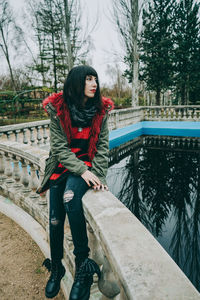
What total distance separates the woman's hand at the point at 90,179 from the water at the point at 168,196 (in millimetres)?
2110

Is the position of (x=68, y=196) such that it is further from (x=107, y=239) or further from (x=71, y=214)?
(x=107, y=239)

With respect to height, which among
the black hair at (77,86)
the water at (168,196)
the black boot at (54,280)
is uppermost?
the black hair at (77,86)

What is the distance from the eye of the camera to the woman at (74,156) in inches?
56.1

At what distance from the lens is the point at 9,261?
84.9 inches

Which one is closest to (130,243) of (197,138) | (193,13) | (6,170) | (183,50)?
(6,170)

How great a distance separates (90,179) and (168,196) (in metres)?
3.51

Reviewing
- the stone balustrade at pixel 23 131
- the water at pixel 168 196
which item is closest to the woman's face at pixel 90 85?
the water at pixel 168 196

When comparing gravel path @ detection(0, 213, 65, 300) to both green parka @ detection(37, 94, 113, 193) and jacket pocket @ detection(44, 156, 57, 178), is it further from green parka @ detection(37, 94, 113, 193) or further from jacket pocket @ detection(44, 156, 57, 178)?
jacket pocket @ detection(44, 156, 57, 178)

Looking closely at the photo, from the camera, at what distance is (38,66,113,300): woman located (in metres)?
1.42

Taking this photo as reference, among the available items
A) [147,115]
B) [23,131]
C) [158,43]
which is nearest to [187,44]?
[158,43]

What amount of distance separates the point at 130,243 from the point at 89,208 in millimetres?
404

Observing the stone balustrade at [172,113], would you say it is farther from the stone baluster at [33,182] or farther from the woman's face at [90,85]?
the woman's face at [90,85]

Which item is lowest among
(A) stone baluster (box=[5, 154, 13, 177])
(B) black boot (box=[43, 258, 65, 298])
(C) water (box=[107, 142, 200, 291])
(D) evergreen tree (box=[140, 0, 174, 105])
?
(C) water (box=[107, 142, 200, 291])

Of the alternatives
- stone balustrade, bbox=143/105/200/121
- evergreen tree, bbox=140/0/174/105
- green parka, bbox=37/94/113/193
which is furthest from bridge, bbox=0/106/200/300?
evergreen tree, bbox=140/0/174/105
